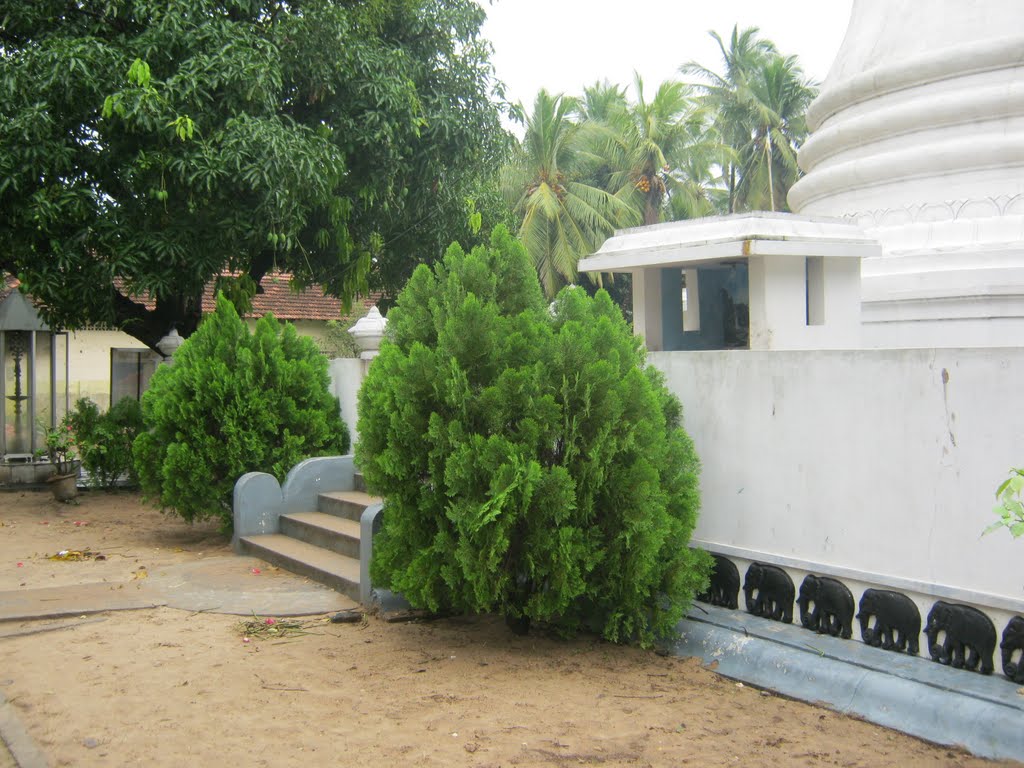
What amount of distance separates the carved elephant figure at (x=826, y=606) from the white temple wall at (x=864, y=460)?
0.22 feet

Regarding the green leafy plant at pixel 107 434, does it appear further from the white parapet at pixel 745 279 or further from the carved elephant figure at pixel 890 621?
the carved elephant figure at pixel 890 621

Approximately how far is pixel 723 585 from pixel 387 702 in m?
2.16

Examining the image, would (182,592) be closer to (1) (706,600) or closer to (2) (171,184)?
(1) (706,600)

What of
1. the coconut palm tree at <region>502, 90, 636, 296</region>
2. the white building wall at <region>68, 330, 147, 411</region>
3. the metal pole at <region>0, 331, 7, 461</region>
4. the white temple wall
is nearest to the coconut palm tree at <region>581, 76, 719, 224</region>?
the coconut palm tree at <region>502, 90, 636, 296</region>

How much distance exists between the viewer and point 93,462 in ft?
41.0

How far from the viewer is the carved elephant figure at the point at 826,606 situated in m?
5.04

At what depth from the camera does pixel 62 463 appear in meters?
12.7

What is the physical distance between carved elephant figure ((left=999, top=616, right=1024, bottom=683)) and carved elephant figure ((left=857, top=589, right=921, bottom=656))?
0.45 m

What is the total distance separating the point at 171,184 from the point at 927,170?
24.3ft

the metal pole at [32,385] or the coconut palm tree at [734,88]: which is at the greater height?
the coconut palm tree at [734,88]

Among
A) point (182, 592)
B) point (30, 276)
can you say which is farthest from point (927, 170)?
point (30, 276)

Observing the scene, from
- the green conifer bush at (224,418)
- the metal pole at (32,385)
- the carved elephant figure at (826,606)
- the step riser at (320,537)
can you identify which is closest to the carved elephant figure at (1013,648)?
the carved elephant figure at (826,606)

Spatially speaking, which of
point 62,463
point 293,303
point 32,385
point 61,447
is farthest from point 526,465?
point 293,303

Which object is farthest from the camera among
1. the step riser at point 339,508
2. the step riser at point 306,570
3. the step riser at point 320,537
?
the step riser at point 339,508
